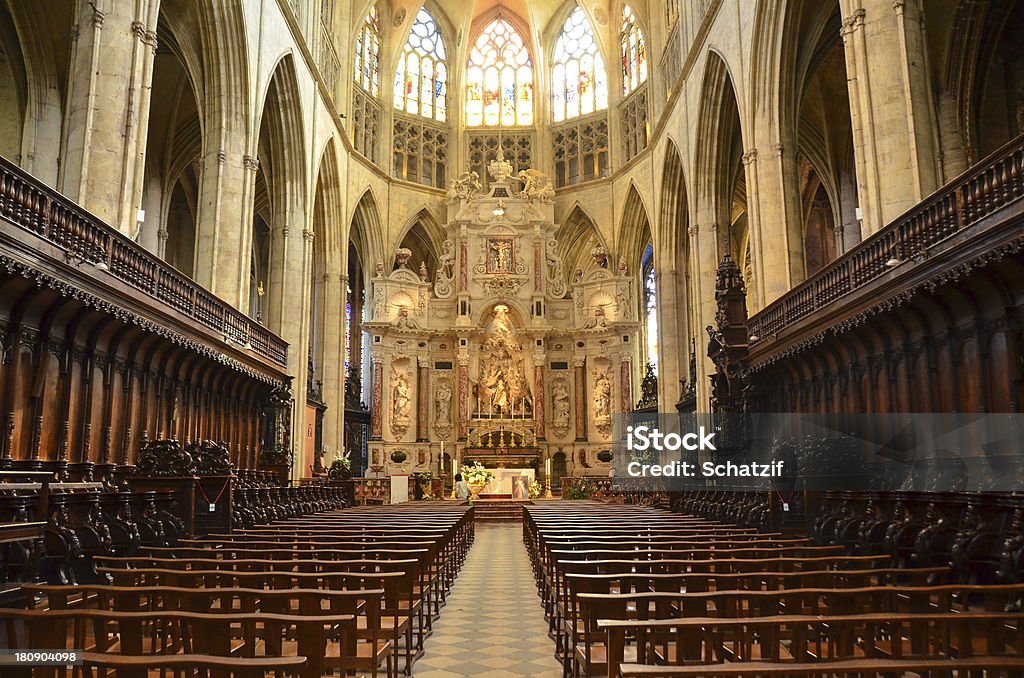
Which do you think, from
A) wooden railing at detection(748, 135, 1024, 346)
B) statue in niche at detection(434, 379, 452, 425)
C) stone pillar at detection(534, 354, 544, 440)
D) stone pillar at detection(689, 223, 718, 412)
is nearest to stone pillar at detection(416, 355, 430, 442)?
statue in niche at detection(434, 379, 452, 425)

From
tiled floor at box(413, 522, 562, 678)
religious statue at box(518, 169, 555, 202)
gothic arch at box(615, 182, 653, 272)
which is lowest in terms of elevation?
tiled floor at box(413, 522, 562, 678)

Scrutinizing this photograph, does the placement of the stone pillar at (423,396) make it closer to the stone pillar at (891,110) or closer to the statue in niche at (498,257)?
the statue in niche at (498,257)

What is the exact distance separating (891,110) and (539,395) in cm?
2075

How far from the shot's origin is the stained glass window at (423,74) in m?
35.0

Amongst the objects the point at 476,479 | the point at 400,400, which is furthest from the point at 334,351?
the point at 476,479

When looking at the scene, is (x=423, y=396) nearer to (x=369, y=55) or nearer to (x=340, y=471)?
(x=340, y=471)

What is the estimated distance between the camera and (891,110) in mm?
11961

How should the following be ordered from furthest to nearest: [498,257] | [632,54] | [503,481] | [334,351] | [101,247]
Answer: [632,54]
[498,257]
[334,351]
[503,481]
[101,247]

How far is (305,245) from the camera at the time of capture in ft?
77.1

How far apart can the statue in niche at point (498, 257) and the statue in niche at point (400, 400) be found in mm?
5670

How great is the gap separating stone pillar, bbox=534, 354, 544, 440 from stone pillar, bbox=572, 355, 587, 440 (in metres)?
1.34

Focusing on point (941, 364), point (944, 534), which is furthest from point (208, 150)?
point (944, 534)

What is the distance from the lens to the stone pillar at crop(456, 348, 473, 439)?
31109mm

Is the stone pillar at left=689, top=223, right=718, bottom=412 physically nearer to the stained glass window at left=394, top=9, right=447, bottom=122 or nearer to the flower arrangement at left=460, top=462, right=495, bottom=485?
the flower arrangement at left=460, top=462, right=495, bottom=485
